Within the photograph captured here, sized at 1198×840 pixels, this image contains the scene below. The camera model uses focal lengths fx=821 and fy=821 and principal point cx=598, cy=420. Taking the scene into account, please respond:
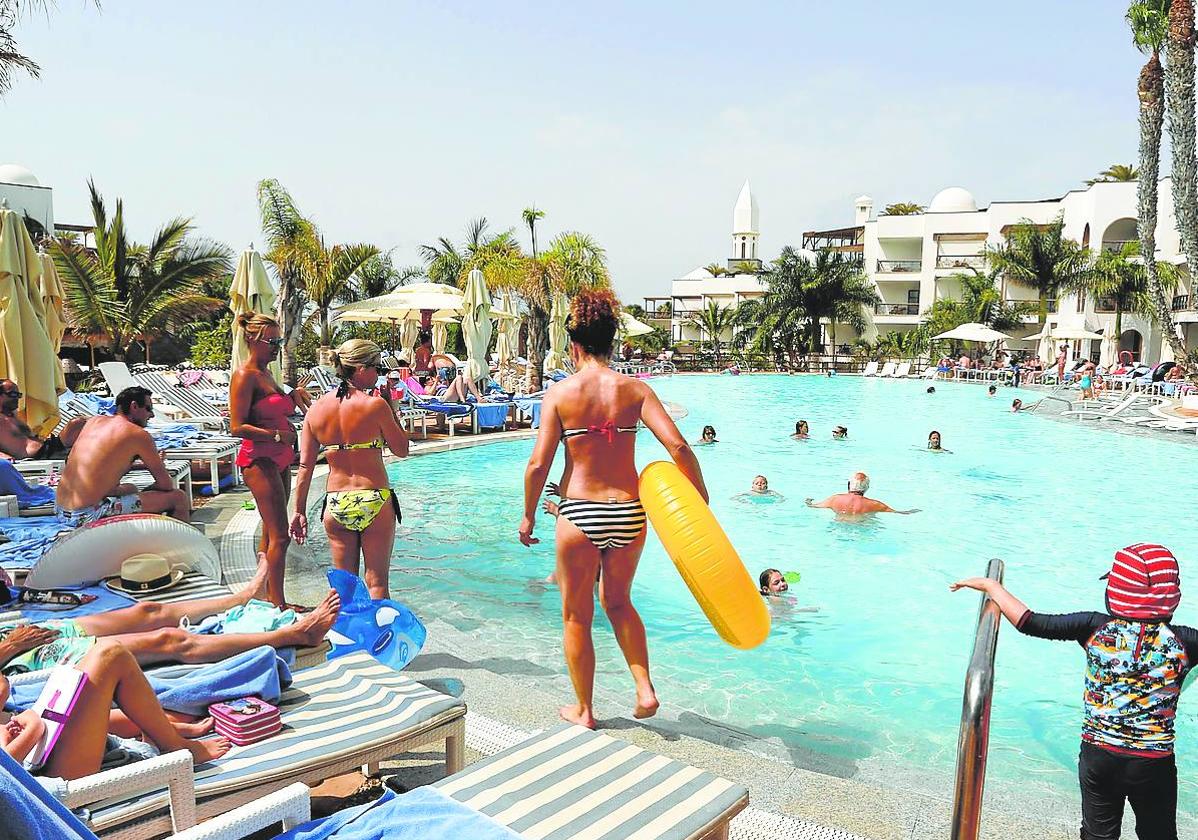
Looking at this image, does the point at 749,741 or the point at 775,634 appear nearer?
the point at 749,741

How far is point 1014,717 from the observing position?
15.9 feet

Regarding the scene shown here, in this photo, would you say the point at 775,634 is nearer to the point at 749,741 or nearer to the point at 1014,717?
the point at 1014,717

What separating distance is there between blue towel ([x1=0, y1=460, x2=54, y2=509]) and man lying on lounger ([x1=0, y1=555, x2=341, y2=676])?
3465 mm

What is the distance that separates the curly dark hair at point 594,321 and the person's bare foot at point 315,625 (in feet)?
5.03

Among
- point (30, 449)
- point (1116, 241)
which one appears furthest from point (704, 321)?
point (30, 449)

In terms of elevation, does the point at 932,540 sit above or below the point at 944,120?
below

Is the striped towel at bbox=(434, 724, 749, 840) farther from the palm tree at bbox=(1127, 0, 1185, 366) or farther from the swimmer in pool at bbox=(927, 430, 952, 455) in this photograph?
the palm tree at bbox=(1127, 0, 1185, 366)

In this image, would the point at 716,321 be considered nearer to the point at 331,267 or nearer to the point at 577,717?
the point at 331,267

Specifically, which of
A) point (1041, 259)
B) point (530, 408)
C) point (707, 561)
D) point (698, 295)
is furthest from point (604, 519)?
point (698, 295)

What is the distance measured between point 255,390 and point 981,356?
44.0 meters

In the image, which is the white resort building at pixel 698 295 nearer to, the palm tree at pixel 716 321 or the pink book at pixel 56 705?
the palm tree at pixel 716 321

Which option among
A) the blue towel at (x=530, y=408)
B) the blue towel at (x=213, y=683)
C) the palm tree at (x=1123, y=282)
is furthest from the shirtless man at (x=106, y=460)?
the palm tree at (x=1123, y=282)

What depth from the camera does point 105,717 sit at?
2.42 m

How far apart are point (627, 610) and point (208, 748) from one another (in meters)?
1.63
